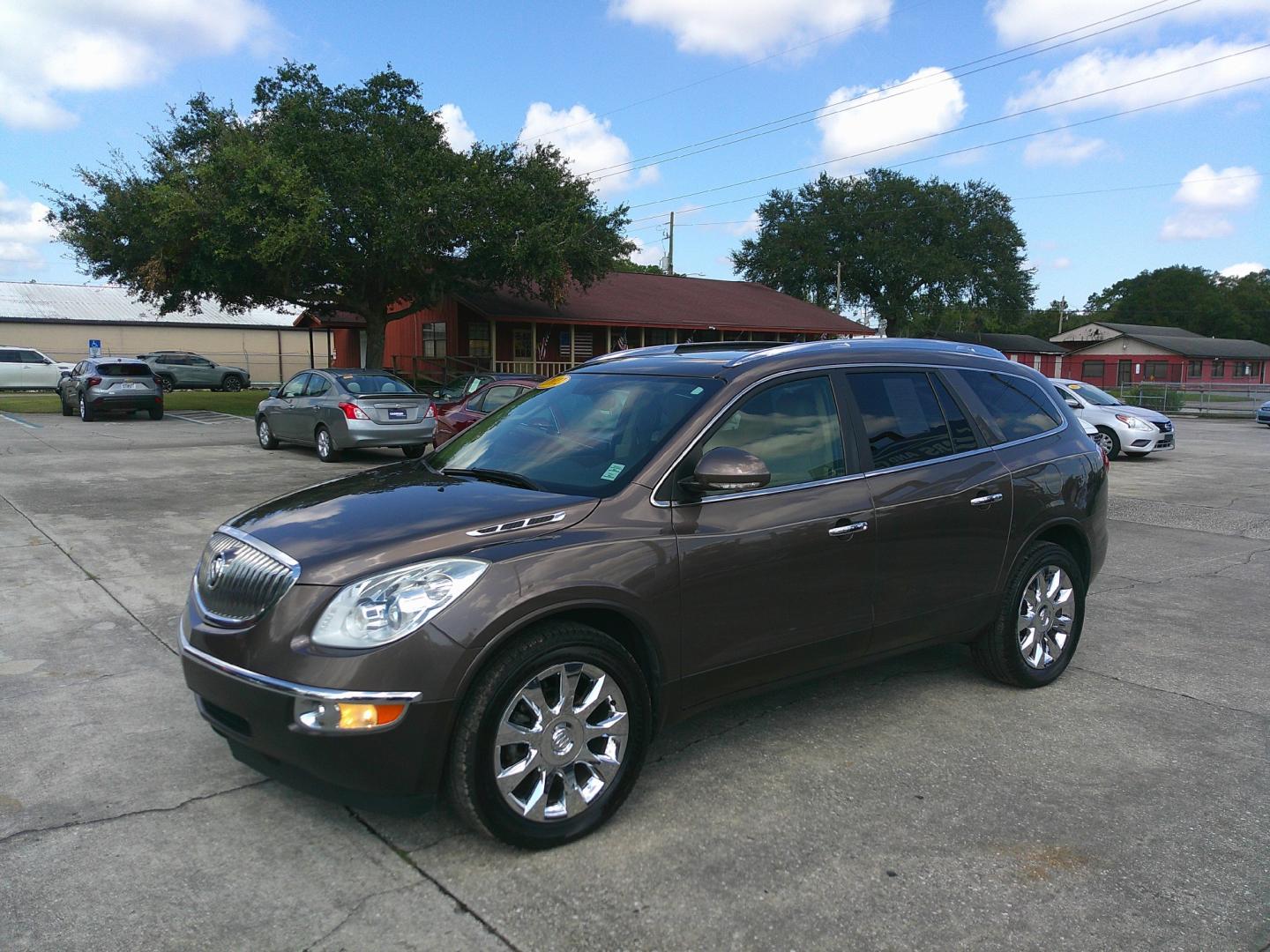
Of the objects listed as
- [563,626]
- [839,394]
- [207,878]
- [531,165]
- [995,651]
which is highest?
[531,165]

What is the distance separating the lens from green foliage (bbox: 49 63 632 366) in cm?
2530

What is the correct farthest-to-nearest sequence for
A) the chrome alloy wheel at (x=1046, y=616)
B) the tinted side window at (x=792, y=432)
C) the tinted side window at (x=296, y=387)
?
the tinted side window at (x=296, y=387), the chrome alloy wheel at (x=1046, y=616), the tinted side window at (x=792, y=432)

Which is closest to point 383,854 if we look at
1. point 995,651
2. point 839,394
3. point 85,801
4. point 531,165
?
point 85,801

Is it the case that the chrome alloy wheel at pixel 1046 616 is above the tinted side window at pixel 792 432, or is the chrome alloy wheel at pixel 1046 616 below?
below

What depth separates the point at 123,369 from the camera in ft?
79.2

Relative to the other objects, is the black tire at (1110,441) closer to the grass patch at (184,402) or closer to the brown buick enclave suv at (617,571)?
the brown buick enclave suv at (617,571)

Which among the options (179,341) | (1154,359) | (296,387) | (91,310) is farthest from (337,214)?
(1154,359)

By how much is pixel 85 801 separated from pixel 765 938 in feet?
8.73

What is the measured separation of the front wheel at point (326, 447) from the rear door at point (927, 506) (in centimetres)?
1277

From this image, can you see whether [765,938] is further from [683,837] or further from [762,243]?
[762,243]

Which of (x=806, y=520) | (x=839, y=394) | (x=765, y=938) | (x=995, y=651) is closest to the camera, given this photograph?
(x=765, y=938)

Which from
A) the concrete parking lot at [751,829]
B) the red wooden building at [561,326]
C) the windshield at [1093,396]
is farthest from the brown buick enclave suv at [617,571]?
the red wooden building at [561,326]

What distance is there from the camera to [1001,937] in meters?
2.89

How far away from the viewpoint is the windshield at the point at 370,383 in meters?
16.0
